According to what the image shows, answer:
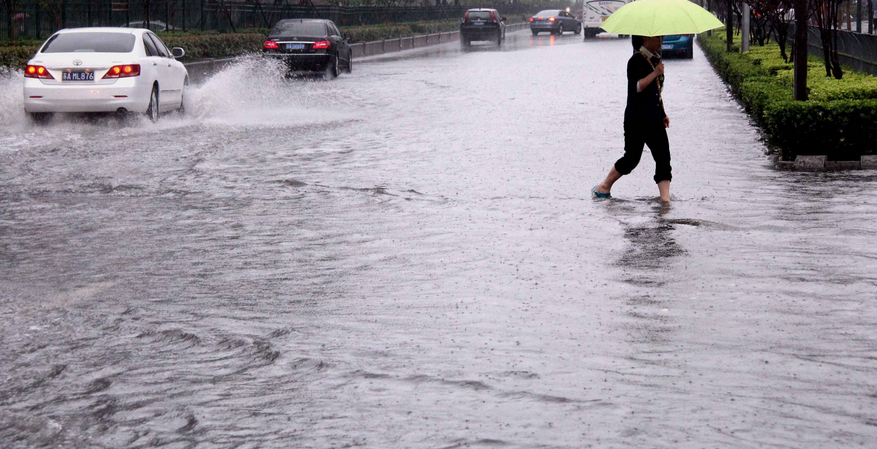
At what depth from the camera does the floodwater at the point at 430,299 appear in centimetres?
507

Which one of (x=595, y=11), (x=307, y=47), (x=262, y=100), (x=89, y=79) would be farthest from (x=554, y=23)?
(x=89, y=79)

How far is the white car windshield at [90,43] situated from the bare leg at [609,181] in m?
8.78

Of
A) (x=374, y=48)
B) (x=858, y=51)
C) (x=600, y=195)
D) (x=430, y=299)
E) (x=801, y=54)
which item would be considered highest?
(x=374, y=48)

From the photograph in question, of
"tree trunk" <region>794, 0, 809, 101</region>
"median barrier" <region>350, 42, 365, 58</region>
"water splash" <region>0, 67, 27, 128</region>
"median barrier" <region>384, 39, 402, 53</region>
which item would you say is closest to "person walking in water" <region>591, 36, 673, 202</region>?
"tree trunk" <region>794, 0, 809, 101</region>

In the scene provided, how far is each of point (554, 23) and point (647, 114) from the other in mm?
61056

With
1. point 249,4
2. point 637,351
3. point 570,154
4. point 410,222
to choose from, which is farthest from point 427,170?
point 249,4

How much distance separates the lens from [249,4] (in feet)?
149

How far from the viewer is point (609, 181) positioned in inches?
430

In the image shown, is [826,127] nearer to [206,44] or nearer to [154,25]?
[206,44]

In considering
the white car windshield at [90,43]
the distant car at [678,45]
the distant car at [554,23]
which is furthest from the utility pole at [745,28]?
the distant car at [554,23]

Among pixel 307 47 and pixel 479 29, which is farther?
pixel 479 29

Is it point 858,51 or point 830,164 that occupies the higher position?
point 858,51

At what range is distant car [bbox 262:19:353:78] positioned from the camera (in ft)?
101

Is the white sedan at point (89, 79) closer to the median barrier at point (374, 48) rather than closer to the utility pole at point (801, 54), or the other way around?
the utility pole at point (801, 54)
